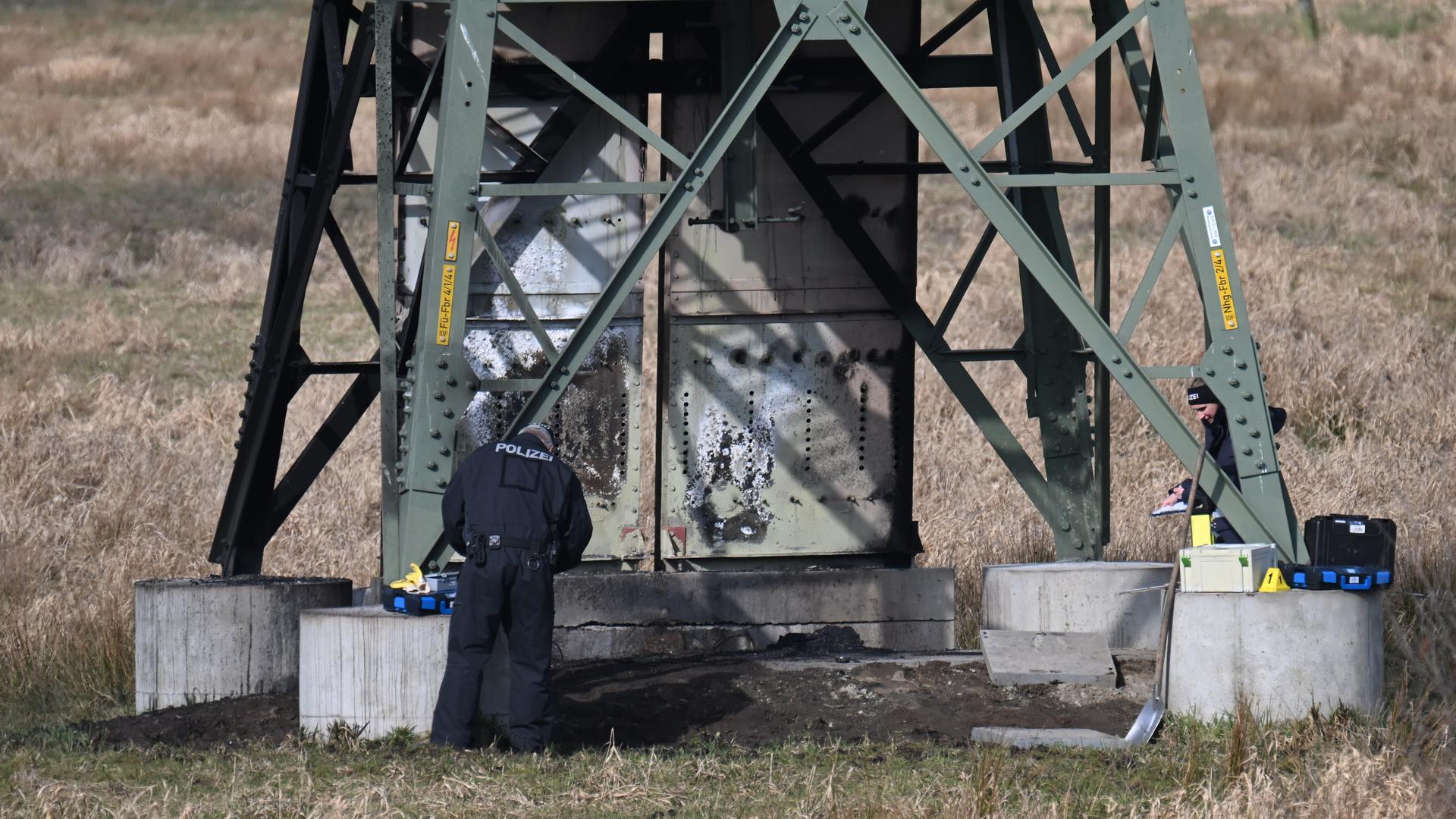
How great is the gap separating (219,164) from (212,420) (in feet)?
42.9

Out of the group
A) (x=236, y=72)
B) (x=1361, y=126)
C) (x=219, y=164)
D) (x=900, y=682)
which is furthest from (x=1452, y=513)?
(x=236, y=72)

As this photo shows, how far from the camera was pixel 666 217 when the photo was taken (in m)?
10.0

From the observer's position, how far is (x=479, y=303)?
13.3 meters

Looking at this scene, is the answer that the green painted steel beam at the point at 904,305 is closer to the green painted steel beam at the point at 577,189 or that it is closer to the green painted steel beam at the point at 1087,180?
the green painted steel beam at the point at 1087,180

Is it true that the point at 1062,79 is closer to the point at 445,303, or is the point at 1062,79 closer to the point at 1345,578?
the point at 1345,578

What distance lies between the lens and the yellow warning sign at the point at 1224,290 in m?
10.2

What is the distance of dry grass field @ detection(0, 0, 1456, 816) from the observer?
8570 mm


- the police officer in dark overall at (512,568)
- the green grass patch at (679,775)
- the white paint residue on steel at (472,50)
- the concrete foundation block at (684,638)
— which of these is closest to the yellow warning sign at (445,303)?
the police officer in dark overall at (512,568)

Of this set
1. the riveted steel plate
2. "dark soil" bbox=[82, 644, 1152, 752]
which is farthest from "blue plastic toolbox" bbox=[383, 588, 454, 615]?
the riveted steel plate

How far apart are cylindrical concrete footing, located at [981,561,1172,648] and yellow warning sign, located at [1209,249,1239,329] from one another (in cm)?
246

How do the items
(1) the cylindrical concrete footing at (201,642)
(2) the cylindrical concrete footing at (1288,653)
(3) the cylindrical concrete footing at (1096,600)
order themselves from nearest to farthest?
(2) the cylindrical concrete footing at (1288,653) → (1) the cylindrical concrete footing at (201,642) → (3) the cylindrical concrete footing at (1096,600)

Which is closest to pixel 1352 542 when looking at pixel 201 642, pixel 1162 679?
pixel 1162 679

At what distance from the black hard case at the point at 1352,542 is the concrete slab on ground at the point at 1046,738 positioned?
1.52 m

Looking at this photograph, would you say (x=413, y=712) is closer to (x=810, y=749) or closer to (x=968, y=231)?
(x=810, y=749)
